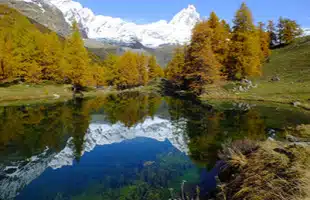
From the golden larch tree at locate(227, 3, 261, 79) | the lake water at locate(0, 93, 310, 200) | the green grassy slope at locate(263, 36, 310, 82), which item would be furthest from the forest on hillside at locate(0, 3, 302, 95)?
the lake water at locate(0, 93, 310, 200)

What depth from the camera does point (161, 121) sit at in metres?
29.3

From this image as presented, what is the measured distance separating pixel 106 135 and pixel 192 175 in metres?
11.2

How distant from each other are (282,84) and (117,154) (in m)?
46.4

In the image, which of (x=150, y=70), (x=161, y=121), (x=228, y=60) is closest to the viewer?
(x=161, y=121)

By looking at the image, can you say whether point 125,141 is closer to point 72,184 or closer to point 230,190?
point 72,184

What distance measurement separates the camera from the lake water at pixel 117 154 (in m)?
11.2

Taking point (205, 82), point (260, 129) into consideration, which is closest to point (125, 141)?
point (260, 129)

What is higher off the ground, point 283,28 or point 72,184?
point 283,28

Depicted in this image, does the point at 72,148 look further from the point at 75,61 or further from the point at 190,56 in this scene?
the point at 75,61

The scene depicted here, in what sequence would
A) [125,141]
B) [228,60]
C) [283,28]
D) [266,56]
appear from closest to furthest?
[125,141] < [228,60] < [266,56] < [283,28]

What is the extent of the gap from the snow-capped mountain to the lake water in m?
0.04

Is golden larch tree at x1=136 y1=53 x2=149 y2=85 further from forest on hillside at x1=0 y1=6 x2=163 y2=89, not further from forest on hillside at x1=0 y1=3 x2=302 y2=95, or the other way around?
forest on hillside at x1=0 y1=6 x2=163 y2=89

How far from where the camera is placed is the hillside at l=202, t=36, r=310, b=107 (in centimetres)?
4338

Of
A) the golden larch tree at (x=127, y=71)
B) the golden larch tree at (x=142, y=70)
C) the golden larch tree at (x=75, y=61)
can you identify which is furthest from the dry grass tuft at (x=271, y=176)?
the golden larch tree at (x=142, y=70)
